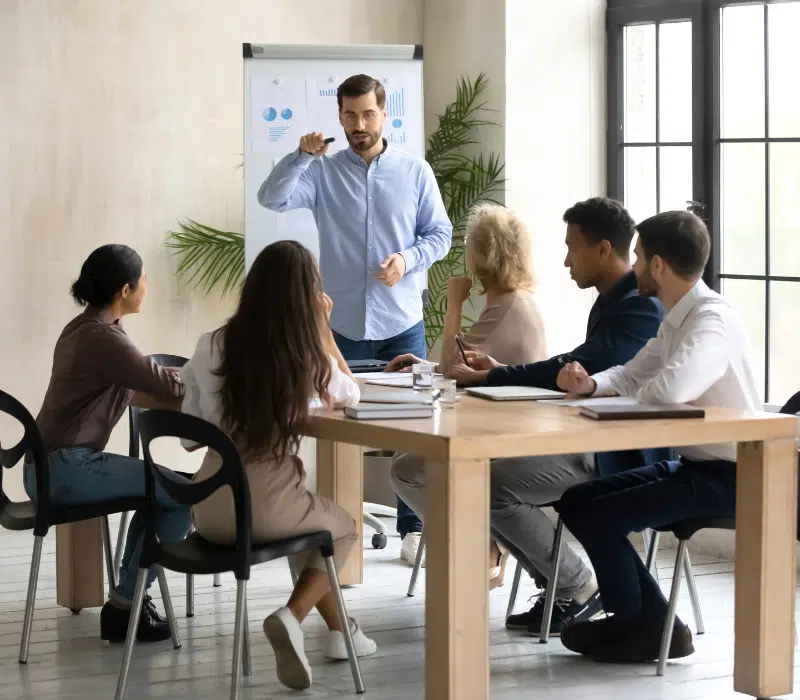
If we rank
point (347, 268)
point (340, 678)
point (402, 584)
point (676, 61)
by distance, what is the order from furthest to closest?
point (676, 61) → point (347, 268) → point (402, 584) → point (340, 678)

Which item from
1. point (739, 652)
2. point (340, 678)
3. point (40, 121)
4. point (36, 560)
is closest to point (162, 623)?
point (36, 560)

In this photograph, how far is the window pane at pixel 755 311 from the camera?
5297mm

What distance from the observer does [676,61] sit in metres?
5.56

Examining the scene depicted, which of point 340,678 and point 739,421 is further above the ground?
point 739,421

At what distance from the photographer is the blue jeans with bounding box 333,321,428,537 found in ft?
16.7

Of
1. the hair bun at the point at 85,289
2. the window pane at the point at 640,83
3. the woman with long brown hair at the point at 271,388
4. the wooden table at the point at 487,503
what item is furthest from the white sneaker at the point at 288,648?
the window pane at the point at 640,83

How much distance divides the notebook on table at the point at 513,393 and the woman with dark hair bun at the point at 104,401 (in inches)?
34.1

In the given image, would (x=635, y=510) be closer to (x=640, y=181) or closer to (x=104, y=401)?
(x=104, y=401)

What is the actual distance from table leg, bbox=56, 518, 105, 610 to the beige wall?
1564mm

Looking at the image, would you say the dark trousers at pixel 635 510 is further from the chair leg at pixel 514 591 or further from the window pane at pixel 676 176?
the window pane at pixel 676 176

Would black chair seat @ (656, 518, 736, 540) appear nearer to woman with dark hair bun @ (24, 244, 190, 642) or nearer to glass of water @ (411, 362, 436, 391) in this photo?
glass of water @ (411, 362, 436, 391)

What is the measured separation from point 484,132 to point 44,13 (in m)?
1.96

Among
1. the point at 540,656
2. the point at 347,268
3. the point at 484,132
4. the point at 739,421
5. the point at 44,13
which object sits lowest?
the point at 540,656

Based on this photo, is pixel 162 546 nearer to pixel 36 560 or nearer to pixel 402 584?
pixel 36 560
